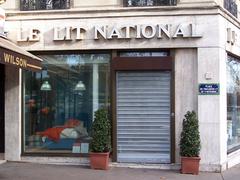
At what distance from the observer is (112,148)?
12484 mm

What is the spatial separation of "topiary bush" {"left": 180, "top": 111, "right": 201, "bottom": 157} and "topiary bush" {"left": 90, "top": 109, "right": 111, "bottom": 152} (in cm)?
172

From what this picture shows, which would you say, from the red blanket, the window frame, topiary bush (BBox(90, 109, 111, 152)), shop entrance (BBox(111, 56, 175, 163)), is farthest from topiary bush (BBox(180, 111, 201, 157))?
the window frame

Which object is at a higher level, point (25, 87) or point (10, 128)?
point (25, 87)

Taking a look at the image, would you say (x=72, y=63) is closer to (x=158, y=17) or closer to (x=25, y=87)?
(x=25, y=87)

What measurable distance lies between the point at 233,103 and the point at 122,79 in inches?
143

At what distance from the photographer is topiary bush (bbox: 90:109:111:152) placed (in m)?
11.9

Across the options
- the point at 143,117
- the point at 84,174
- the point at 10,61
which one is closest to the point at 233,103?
the point at 143,117

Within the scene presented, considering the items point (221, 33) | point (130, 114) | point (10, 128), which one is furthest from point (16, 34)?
point (221, 33)

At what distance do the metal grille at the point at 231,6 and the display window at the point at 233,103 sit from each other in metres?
1.29

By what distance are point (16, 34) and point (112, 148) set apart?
3.63 m

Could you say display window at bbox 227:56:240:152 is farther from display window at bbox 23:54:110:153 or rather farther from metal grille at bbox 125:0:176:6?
display window at bbox 23:54:110:153

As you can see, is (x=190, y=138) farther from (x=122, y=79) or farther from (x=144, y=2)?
(x=144, y=2)

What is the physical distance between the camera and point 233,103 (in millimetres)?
14406

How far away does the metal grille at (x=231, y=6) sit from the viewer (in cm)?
1380
